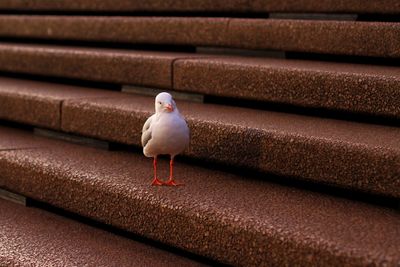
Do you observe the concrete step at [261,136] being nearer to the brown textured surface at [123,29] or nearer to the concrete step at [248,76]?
the concrete step at [248,76]

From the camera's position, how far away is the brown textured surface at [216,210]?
157cm

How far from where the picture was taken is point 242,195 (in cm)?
195

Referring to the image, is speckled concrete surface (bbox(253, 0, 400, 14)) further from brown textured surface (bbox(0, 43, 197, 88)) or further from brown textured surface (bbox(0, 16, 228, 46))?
brown textured surface (bbox(0, 43, 197, 88))

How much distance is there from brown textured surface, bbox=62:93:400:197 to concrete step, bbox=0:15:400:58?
0.44 metres

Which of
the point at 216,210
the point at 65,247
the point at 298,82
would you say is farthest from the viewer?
the point at 298,82

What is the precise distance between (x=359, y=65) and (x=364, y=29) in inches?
6.0

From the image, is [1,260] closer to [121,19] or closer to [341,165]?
[341,165]

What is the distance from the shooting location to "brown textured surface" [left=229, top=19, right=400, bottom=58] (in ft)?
7.99

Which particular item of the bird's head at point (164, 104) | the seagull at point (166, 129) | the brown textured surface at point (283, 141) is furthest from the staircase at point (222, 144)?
the bird's head at point (164, 104)

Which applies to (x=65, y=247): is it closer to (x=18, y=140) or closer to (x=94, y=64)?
(x=18, y=140)

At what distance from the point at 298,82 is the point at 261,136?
37 centimetres

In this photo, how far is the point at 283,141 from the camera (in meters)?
2.04

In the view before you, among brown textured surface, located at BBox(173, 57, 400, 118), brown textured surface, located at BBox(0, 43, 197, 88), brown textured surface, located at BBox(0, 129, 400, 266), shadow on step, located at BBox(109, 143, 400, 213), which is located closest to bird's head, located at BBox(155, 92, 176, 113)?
brown textured surface, located at BBox(0, 129, 400, 266)

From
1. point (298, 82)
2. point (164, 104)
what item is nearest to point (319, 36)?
point (298, 82)
